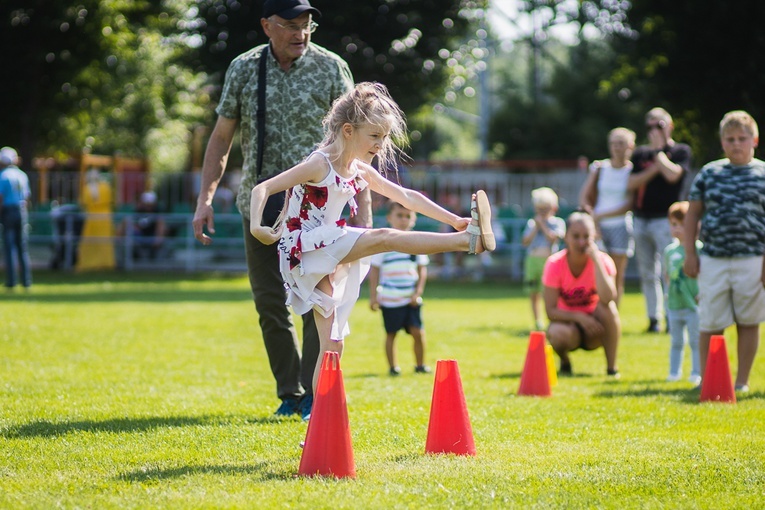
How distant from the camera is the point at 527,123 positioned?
4166 centimetres

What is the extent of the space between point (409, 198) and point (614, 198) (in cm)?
687

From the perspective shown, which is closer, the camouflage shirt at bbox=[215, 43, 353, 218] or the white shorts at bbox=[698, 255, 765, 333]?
the camouflage shirt at bbox=[215, 43, 353, 218]

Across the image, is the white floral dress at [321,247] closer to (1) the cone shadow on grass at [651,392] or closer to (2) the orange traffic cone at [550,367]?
(2) the orange traffic cone at [550,367]

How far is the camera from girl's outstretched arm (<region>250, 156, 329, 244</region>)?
5098mm

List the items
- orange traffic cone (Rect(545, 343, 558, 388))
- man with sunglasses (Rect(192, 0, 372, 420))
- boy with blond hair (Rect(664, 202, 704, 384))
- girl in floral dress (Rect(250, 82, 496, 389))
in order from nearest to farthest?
1. girl in floral dress (Rect(250, 82, 496, 389))
2. man with sunglasses (Rect(192, 0, 372, 420))
3. orange traffic cone (Rect(545, 343, 558, 388))
4. boy with blond hair (Rect(664, 202, 704, 384))

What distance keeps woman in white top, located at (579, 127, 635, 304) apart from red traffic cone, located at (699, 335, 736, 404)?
449cm

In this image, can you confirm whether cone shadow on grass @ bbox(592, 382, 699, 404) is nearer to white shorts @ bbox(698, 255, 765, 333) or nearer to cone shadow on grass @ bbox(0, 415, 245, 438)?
white shorts @ bbox(698, 255, 765, 333)

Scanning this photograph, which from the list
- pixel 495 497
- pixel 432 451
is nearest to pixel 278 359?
pixel 432 451

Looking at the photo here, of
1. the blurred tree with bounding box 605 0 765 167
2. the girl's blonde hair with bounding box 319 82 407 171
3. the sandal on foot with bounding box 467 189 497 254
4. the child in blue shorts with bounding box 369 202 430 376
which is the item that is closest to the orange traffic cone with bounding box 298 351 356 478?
the sandal on foot with bounding box 467 189 497 254

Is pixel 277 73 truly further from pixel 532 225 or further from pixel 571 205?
pixel 571 205

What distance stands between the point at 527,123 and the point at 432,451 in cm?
3712

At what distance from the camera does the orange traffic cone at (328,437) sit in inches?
193

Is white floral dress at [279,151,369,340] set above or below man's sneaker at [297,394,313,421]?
above

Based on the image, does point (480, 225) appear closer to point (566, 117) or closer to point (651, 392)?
point (651, 392)
